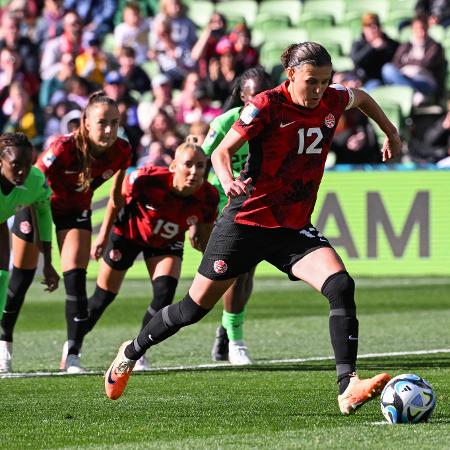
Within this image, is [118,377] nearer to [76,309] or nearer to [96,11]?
[76,309]

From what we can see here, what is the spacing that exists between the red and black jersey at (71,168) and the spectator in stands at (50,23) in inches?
556

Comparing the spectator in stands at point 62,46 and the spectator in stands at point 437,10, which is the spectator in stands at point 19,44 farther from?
the spectator in stands at point 437,10

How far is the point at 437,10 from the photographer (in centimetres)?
2188

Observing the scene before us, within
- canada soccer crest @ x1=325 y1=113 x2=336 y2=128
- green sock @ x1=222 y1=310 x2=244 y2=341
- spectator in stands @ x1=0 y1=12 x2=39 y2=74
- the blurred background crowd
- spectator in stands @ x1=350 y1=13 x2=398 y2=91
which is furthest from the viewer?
spectator in stands @ x1=0 y1=12 x2=39 y2=74

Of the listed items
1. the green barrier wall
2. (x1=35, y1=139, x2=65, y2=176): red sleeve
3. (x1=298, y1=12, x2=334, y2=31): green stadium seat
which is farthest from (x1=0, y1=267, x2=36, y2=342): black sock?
(x1=298, y1=12, x2=334, y2=31): green stadium seat

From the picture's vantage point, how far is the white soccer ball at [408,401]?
674 cm

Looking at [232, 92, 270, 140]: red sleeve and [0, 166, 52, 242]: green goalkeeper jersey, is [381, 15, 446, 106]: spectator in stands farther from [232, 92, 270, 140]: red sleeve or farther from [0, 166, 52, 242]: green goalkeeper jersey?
[232, 92, 270, 140]: red sleeve

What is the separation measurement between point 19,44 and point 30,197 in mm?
14231

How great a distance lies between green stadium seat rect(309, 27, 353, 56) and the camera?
2247cm

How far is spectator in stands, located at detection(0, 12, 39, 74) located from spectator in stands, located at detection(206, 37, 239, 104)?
4.19m

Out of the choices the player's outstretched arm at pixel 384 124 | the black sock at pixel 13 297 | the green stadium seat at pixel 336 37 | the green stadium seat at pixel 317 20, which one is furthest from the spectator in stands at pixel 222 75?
the player's outstretched arm at pixel 384 124

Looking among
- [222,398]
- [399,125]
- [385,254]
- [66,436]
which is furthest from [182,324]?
[399,125]

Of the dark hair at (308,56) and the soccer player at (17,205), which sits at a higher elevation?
the dark hair at (308,56)

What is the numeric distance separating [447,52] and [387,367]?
12.6m
